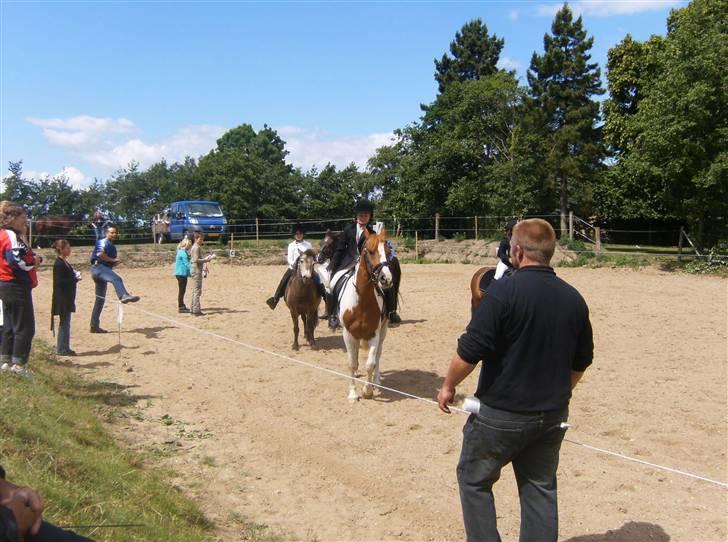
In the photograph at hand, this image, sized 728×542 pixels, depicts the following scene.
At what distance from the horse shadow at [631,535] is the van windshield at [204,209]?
29.3 meters

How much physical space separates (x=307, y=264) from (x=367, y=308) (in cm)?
302

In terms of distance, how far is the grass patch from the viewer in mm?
3701

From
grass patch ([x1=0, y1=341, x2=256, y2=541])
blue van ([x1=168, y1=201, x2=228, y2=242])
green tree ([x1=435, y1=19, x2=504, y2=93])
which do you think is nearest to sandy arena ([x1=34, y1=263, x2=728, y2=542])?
grass patch ([x1=0, y1=341, x2=256, y2=541])

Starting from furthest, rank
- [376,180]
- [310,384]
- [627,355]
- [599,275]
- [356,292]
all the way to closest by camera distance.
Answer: [376,180]
[599,275]
[627,355]
[310,384]
[356,292]

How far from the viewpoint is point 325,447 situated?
6.32m

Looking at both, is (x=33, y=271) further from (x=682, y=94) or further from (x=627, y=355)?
(x=682, y=94)

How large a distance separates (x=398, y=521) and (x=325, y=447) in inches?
66.2

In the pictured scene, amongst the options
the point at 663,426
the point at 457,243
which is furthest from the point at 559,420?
the point at 457,243

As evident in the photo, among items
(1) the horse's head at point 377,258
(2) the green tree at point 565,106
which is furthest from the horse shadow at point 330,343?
(2) the green tree at point 565,106

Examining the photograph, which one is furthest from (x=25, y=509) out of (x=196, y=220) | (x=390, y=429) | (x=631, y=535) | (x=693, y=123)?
(x=196, y=220)

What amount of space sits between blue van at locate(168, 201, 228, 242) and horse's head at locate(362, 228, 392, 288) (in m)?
23.9

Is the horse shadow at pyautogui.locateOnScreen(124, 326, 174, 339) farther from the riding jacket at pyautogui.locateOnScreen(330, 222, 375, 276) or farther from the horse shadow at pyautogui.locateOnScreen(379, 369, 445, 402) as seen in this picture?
the horse shadow at pyautogui.locateOnScreen(379, 369, 445, 402)

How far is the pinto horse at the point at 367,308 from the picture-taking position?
743 cm

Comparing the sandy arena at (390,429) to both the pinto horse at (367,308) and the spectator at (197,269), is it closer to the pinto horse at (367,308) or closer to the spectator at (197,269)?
the pinto horse at (367,308)
